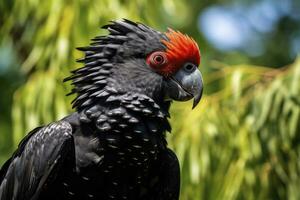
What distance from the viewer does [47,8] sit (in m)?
7.81

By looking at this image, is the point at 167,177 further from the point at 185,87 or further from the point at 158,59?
the point at 158,59

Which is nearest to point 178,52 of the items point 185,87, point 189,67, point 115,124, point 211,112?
point 189,67

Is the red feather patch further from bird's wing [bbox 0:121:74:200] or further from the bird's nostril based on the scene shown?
bird's wing [bbox 0:121:74:200]

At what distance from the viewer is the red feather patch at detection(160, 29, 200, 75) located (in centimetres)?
543

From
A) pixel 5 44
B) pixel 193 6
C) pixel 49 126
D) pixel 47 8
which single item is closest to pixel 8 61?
pixel 5 44

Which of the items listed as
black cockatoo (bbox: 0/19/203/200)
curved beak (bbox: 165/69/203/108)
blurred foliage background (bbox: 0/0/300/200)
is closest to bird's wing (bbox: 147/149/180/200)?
black cockatoo (bbox: 0/19/203/200)

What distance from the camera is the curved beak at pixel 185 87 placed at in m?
5.40

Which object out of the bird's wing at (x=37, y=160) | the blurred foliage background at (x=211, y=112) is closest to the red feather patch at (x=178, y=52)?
the bird's wing at (x=37, y=160)

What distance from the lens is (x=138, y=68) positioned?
5379 mm

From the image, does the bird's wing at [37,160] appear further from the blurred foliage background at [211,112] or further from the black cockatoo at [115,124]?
the blurred foliage background at [211,112]

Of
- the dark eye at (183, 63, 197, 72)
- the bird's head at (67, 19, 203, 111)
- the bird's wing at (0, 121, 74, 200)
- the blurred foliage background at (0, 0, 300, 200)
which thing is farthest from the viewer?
the blurred foliage background at (0, 0, 300, 200)

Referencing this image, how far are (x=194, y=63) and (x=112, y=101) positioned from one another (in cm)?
64

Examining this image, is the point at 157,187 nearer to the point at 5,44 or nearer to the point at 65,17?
the point at 65,17

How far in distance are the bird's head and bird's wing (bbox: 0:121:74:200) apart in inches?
11.2
